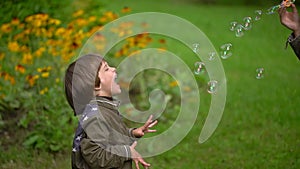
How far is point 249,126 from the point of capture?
18.6ft

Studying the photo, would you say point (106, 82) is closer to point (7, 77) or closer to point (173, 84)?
point (7, 77)

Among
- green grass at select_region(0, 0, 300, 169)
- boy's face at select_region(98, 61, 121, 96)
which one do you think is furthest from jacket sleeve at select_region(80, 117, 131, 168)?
green grass at select_region(0, 0, 300, 169)

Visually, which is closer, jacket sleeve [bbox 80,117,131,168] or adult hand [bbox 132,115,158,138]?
jacket sleeve [bbox 80,117,131,168]

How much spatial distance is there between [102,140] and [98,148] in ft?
0.17

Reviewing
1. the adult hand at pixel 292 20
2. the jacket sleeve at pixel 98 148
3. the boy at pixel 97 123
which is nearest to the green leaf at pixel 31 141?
the boy at pixel 97 123

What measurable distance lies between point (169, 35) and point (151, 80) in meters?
5.11

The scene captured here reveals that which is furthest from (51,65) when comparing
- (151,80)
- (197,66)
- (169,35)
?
(169,35)

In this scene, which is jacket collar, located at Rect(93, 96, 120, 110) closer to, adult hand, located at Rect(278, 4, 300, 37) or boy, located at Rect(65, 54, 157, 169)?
boy, located at Rect(65, 54, 157, 169)

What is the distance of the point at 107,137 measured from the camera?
10.2ft

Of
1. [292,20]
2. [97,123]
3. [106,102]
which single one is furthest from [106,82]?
[292,20]

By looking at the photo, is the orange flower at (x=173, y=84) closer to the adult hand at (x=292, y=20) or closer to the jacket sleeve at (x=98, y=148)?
the adult hand at (x=292, y=20)

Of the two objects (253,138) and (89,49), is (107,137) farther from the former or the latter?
(89,49)

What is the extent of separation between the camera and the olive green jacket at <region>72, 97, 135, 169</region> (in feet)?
9.98

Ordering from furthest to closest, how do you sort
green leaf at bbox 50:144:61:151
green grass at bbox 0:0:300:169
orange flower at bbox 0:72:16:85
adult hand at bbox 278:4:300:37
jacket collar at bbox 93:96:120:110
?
orange flower at bbox 0:72:16:85, green leaf at bbox 50:144:61:151, green grass at bbox 0:0:300:169, adult hand at bbox 278:4:300:37, jacket collar at bbox 93:96:120:110
